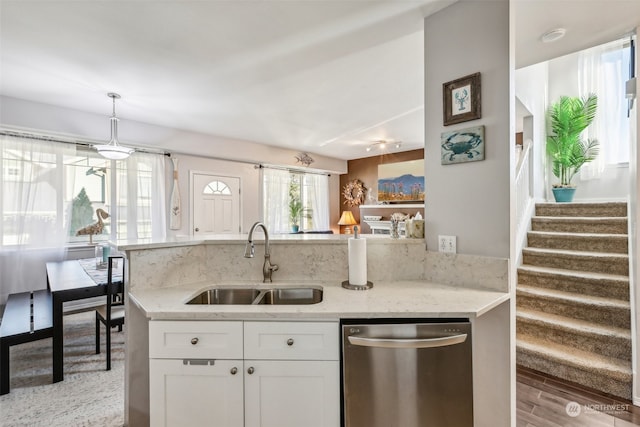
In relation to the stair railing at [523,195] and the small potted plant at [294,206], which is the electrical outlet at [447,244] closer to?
the stair railing at [523,195]

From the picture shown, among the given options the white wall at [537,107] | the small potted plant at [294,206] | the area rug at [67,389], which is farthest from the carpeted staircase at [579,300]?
the small potted plant at [294,206]

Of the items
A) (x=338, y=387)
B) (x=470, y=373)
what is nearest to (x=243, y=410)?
(x=338, y=387)

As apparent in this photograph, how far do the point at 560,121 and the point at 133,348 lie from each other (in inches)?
222

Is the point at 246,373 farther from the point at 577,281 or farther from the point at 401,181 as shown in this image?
the point at 401,181

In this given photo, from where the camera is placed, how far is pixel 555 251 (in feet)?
10.0

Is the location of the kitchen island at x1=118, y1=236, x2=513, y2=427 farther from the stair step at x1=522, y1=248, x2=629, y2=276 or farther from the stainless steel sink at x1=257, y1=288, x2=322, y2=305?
the stair step at x1=522, y1=248, x2=629, y2=276

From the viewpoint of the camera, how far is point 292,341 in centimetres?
126

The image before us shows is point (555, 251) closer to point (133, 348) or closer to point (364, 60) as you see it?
point (364, 60)

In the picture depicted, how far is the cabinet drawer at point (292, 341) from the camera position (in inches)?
49.4

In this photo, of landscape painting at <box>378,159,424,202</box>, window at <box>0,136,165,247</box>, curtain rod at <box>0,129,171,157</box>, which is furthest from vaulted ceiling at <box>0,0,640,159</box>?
landscape painting at <box>378,159,424,202</box>

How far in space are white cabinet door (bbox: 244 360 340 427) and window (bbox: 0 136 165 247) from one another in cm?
386

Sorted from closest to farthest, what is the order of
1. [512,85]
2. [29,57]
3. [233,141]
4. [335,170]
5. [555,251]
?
[512,85] → [29,57] → [555,251] → [233,141] → [335,170]

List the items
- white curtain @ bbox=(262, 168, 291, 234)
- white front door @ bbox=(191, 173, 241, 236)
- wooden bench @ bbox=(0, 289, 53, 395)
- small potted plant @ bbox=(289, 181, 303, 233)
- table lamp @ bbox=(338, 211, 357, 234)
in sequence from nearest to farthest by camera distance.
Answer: wooden bench @ bbox=(0, 289, 53, 395), white front door @ bbox=(191, 173, 241, 236), white curtain @ bbox=(262, 168, 291, 234), small potted plant @ bbox=(289, 181, 303, 233), table lamp @ bbox=(338, 211, 357, 234)

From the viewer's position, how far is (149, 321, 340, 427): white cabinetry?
4.12 ft
